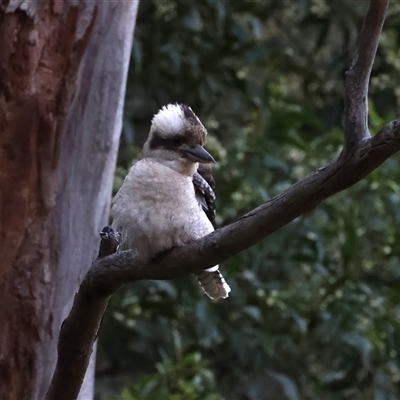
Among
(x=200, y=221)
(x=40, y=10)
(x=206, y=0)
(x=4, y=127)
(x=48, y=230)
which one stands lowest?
(x=200, y=221)

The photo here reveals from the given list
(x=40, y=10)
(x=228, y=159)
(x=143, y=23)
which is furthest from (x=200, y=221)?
(x=143, y=23)

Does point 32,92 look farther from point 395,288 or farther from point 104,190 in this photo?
point 395,288

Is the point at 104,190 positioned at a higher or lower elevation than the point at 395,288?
higher

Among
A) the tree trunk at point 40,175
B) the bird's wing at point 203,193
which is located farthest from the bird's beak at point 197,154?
the tree trunk at point 40,175

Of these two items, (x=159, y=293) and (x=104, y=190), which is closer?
(x=104, y=190)

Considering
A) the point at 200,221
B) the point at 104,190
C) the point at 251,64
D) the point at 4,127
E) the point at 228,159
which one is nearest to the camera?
the point at 200,221

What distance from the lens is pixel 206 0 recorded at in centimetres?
250

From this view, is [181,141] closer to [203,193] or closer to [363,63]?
[203,193]

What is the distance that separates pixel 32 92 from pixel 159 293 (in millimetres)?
1000

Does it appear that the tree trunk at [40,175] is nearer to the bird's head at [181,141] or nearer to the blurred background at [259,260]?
the bird's head at [181,141]

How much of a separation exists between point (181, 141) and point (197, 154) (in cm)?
5

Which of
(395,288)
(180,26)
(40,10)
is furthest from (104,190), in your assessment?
(395,288)

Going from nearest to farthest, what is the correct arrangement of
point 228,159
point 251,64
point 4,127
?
point 4,127, point 228,159, point 251,64

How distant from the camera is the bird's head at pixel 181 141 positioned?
1487 mm
